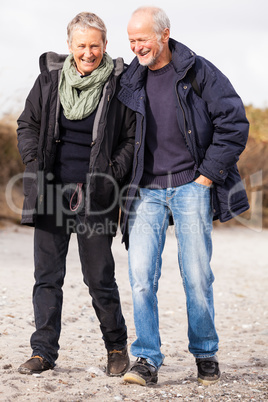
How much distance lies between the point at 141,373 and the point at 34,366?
0.63m

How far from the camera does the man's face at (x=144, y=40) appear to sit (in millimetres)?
3482

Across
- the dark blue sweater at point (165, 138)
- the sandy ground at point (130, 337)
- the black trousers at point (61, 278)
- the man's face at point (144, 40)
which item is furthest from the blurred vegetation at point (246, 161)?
the man's face at point (144, 40)

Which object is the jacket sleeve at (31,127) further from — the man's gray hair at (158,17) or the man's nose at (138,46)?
the man's gray hair at (158,17)

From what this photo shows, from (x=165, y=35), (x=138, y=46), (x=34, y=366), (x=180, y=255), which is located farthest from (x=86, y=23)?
(x=34, y=366)

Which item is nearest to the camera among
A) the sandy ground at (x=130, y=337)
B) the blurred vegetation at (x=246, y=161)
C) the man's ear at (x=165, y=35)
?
the sandy ground at (x=130, y=337)

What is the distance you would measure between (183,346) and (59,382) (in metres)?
1.74

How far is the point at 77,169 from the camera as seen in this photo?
3645 millimetres

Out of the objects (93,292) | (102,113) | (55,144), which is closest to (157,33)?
(102,113)

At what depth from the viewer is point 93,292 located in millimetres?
3646

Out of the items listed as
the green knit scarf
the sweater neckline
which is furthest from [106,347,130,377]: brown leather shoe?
the sweater neckline

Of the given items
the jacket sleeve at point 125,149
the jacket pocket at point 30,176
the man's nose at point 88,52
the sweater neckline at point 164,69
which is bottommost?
the jacket pocket at point 30,176

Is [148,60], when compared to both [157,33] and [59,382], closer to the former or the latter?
[157,33]

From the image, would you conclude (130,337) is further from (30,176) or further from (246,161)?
Result: (246,161)

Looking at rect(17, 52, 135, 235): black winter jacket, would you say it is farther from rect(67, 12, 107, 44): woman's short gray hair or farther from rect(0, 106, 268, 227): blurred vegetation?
rect(0, 106, 268, 227): blurred vegetation
